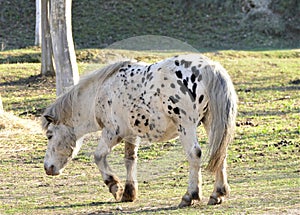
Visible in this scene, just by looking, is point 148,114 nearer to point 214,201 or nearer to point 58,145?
point 214,201

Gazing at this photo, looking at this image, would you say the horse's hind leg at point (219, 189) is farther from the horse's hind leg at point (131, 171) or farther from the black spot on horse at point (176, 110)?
the horse's hind leg at point (131, 171)

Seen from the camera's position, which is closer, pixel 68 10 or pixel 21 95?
pixel 68 10

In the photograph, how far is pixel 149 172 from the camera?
34.4 feet

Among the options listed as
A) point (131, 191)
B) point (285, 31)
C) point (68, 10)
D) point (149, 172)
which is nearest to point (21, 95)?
point (68, 10)

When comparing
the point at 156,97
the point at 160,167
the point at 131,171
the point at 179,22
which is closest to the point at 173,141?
the point at 160,167

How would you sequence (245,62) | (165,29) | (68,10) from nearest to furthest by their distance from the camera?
(68,10) → (245,62) → (165,29)

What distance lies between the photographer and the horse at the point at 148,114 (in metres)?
8.09

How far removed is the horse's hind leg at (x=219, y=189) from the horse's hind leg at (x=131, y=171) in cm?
110

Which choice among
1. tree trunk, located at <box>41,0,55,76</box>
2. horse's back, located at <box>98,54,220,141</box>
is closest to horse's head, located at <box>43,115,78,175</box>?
horse's back, located at <box>98,54,220,141</box>

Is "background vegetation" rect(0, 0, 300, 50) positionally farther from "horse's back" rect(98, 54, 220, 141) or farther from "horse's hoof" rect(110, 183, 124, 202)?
"horse's hoof" rect(110, 183, 124, 202)

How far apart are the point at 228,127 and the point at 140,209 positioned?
130cm

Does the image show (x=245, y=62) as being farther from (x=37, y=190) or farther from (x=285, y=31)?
(x=37, y=190)

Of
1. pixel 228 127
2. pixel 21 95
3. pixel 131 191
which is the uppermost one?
pixel 228 127

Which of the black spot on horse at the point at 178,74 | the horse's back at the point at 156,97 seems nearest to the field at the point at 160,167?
the horse's back at the point at 156,97
